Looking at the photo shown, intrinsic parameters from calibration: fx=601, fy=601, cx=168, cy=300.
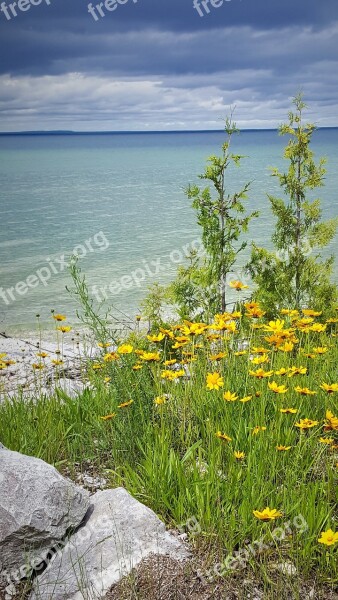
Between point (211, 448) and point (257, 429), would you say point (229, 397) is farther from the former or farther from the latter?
point (211, 448)

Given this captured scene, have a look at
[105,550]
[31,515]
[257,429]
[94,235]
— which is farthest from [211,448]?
[94,235]

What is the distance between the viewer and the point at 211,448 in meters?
3.80

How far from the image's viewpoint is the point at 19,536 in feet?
10.3

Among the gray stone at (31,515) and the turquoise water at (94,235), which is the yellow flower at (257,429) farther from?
the turquoise water at (94,235)

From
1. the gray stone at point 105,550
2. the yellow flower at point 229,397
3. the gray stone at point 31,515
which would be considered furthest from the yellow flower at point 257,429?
the gray stone at point 31,515

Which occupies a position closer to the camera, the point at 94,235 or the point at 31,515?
the point at 31,515

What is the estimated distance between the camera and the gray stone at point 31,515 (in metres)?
3.11

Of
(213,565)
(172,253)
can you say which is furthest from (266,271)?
(172,253)

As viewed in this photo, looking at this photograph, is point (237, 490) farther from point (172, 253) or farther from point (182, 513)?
point (172, 253)

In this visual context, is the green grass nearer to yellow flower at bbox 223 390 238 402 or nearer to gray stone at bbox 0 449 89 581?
yellow flower at bbox 223 390 238 402

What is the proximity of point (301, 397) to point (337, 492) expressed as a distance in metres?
0.71

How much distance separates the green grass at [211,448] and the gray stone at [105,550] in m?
0.20

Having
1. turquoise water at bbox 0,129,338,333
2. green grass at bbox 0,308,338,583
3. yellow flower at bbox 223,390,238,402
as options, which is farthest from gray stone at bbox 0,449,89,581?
turquoise water at bbox 0,129,338,333

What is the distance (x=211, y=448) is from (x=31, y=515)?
1213mm
